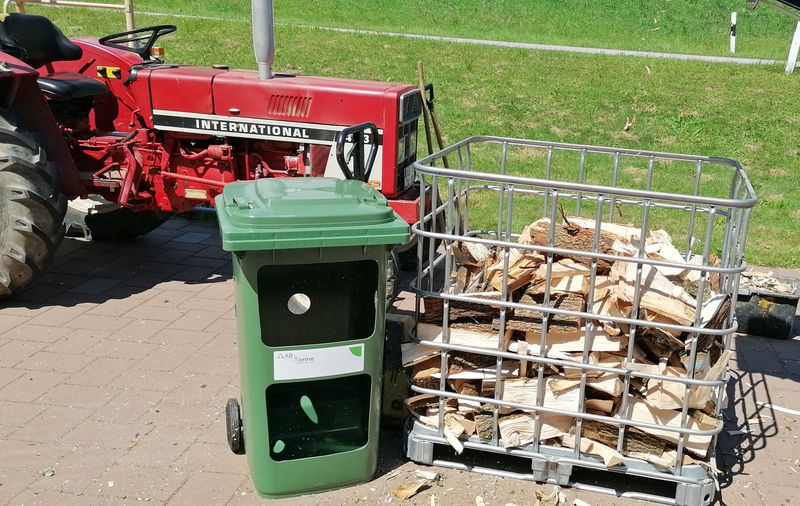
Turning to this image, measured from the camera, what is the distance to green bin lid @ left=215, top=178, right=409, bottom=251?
10.1 ft

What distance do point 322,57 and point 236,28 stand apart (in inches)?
109

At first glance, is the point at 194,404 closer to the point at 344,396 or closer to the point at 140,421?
the point at 140,421

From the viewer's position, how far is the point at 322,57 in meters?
13.7

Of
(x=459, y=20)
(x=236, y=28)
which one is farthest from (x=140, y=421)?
(x=459, y=20)

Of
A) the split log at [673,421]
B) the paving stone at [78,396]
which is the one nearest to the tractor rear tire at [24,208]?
the paving stone at [78,396]

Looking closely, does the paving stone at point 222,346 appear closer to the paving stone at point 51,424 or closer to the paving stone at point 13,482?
the paving stone at point 51,424

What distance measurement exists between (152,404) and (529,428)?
6.67 ft

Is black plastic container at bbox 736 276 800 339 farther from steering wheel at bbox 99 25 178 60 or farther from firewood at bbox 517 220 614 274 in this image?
steering wheel at bbox 99 25 178 60

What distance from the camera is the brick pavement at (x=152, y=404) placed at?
3.54 meters

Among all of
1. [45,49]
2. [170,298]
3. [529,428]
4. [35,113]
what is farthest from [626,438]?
[45,49]

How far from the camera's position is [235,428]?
370 centimetres

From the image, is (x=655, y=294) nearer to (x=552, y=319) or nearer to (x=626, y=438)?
(x=552, y=319)

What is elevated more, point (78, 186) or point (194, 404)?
point (78, 186)

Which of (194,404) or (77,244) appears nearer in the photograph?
(194,404)
